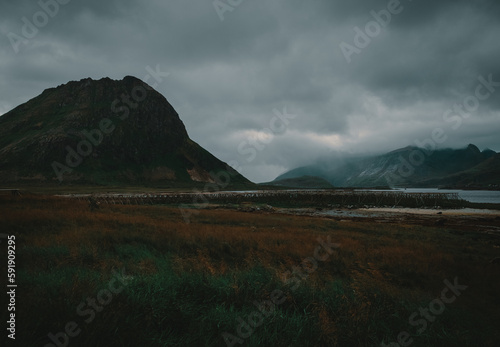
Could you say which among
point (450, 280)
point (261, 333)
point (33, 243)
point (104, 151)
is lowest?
point (450, 280)

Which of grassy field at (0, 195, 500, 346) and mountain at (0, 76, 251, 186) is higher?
mountain at (0, 76, 251, 186)

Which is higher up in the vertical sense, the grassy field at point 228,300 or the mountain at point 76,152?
the mountain at point 76,152

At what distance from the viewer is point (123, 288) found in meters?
4.64

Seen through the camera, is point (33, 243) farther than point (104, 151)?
No

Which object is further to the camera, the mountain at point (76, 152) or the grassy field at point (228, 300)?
the mountain at point (76, 152)

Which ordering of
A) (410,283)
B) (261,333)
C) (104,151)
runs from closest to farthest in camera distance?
(261,333), (410,283), (104,151)

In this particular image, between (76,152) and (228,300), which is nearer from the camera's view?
(228,300)

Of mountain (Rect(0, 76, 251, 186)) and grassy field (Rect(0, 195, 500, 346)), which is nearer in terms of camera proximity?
grassy field (Rect(0, 195, 500, 346))

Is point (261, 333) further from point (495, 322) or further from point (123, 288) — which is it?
point (495, 322)

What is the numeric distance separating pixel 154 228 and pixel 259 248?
6.67 m

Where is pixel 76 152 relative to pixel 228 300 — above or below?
above

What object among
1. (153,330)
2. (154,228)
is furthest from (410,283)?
(154,228)

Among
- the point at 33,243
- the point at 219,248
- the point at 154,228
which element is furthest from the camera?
the point at 154,228

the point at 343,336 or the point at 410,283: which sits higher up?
the point at 343,336
